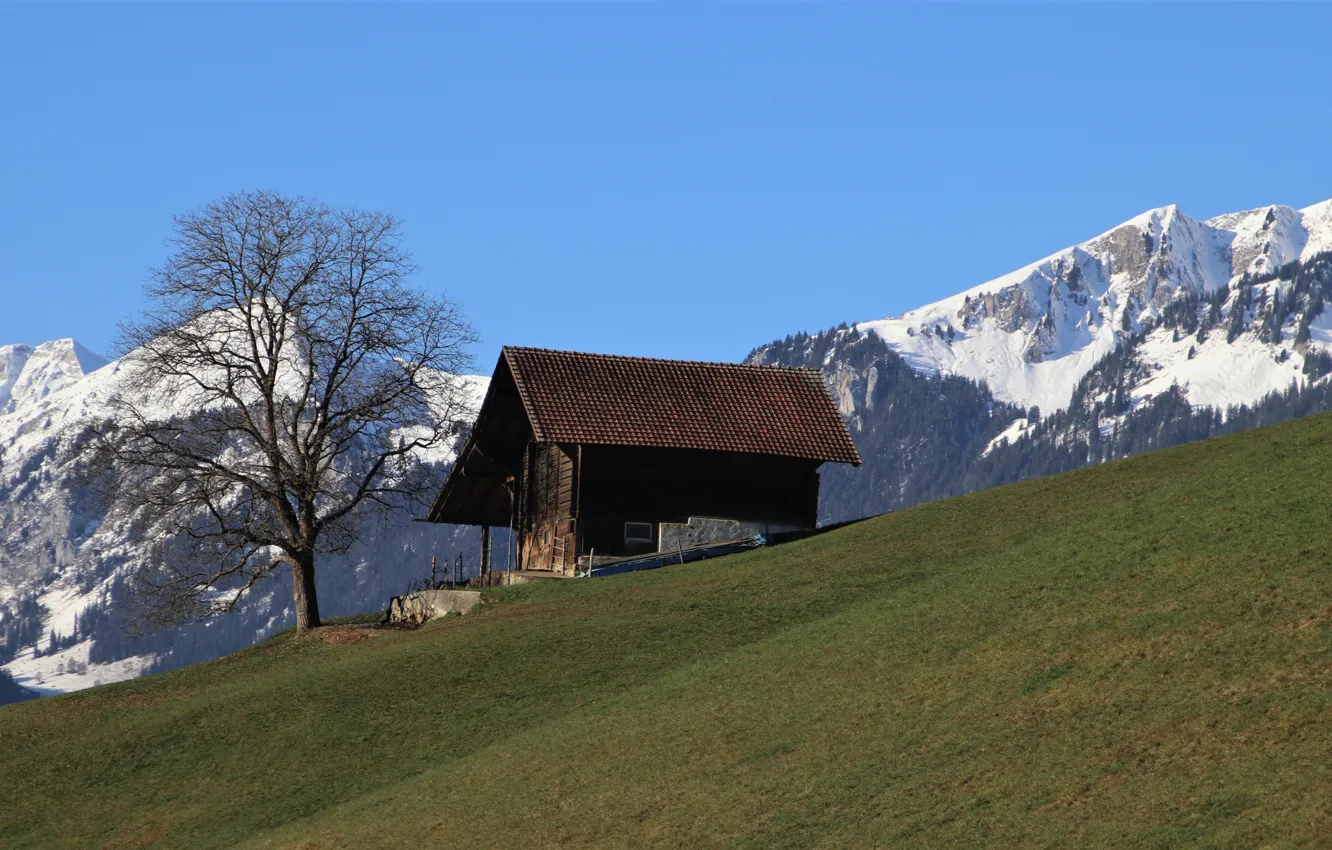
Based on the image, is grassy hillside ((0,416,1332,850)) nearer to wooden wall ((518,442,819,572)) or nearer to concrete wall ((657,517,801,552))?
concrete wall ((657,517,801,552))

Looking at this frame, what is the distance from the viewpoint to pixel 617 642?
44.1 meters

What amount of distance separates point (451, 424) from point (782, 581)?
14765mm

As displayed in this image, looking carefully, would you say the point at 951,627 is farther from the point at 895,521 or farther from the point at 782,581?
the point at 895,521

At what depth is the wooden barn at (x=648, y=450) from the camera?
58.9m

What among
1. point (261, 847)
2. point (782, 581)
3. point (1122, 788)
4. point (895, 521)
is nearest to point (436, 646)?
point (782, 581)

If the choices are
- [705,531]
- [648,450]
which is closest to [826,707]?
[705,531]

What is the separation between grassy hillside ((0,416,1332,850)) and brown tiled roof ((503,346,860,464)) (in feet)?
22.8

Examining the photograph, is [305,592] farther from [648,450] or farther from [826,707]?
[826,707]

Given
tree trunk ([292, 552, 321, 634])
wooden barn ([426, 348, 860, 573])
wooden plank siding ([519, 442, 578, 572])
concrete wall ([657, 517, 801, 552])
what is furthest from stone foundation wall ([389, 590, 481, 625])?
concrete wall ([657, 517, 801, 552])

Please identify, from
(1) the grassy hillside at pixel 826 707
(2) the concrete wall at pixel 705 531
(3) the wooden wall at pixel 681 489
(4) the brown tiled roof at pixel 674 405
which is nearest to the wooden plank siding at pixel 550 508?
(3) the wooden wall at pixel 681 489

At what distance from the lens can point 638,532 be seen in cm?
5931

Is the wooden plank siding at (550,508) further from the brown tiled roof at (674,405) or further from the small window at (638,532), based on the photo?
the small window at (638,532)

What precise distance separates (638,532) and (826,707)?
A: 26.8 meters

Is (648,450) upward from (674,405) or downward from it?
downward
